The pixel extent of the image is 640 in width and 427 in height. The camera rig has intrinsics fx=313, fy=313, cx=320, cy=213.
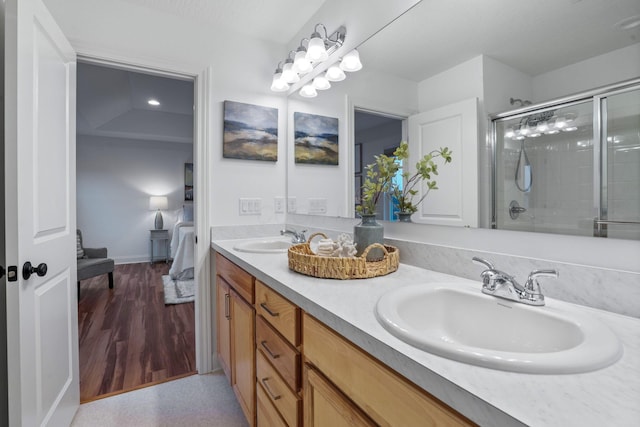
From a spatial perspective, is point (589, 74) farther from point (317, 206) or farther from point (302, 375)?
point (317, 206)

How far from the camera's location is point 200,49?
2.02 metres

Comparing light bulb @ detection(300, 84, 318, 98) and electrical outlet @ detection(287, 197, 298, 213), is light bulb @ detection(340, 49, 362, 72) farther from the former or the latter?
electrical outlet @ detection(287, 197, 298, 213)

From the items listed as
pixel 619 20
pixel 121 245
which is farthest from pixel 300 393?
pixel 121 245

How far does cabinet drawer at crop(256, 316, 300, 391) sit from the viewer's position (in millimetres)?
950

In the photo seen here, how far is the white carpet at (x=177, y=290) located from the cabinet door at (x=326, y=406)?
9.70 feet

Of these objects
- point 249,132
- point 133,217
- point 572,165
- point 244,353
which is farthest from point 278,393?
point 133,217

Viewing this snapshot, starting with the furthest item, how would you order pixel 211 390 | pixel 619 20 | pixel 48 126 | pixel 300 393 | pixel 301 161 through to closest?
pixel 301 161, pixel 211 390, pixel 48 126, pixel 300 393, pixel 619 20

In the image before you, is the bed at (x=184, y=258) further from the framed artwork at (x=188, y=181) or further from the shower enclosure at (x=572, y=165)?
the shower enclosure at (x=572, y=165)

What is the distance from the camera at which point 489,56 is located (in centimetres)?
103

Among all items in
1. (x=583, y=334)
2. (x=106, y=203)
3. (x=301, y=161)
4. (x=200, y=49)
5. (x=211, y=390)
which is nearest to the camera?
(x=583, y=334)

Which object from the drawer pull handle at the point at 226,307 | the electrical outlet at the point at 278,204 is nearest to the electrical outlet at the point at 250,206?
the electrical outlet at the point at 278,204

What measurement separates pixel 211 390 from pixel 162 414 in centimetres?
28

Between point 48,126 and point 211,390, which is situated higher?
point 48,126

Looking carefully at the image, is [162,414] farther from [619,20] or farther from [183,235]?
[183,235]
